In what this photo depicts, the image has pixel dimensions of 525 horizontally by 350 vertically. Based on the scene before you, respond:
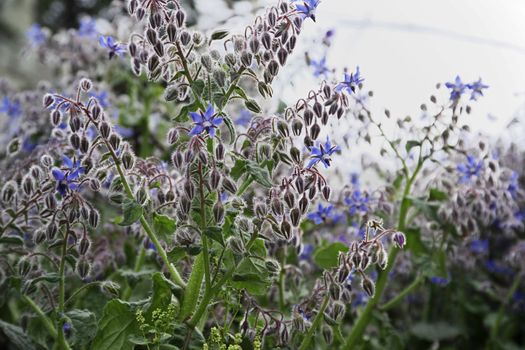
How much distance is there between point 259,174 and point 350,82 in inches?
13.0

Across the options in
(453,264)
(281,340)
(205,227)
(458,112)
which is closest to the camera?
(205,227)

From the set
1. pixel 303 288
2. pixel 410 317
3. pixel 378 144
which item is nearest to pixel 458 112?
pixel 378 144

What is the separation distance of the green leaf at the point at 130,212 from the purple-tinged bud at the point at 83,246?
17 centimetres

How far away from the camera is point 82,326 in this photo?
144 cm

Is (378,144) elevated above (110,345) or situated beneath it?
elevated above

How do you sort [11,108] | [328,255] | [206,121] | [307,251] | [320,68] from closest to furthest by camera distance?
[206,121], [328,255], [320,68], [307,251], [11,108]

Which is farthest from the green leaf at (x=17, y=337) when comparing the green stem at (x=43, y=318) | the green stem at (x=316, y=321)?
the green stem at (x=316, y=321)

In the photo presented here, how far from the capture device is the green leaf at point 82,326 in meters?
1.42

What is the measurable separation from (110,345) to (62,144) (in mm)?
583

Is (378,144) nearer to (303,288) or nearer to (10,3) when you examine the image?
(303,288)

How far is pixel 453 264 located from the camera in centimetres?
284

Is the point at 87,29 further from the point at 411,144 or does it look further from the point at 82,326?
the point at 82,326

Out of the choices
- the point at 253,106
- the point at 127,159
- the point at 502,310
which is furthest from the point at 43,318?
the point at 502,310

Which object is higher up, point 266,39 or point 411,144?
point 411,144
